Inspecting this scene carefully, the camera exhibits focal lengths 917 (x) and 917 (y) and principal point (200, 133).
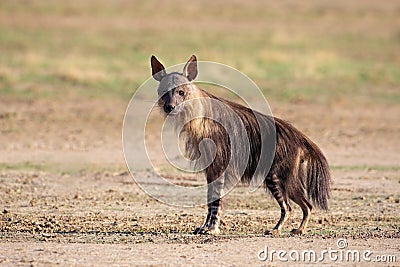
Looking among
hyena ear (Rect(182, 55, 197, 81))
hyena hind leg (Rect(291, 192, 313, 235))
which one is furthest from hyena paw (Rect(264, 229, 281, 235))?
hyena ear (Rect(182, 55, 197, 81))

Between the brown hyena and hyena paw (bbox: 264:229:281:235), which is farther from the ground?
the brown hyena

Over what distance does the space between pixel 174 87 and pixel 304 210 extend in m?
1.74

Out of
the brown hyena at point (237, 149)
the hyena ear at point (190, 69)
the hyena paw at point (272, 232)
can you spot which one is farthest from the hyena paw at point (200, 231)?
the hyena ear at point (190, 69)

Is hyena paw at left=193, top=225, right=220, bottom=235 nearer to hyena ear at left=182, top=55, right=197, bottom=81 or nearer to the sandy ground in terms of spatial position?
the sandy ground

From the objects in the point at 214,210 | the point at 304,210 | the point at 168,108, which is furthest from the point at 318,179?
the point at 168,108

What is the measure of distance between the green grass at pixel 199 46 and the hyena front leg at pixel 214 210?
33.4ft

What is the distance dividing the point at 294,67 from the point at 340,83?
2.03 meters

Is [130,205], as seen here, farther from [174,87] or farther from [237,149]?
[174,87]

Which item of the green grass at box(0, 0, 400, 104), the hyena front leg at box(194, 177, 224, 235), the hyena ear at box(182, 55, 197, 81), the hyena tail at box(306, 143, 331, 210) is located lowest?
the hyena front leg at box(194, 177, 224, 235)

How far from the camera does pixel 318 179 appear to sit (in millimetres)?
8961

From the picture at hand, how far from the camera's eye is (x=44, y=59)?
894 inches

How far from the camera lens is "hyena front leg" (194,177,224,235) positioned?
345 inches

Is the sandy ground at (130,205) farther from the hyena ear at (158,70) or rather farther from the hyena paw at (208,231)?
the hyena ear at (158,70)

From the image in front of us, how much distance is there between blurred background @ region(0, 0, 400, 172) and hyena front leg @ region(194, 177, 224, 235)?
449cm
